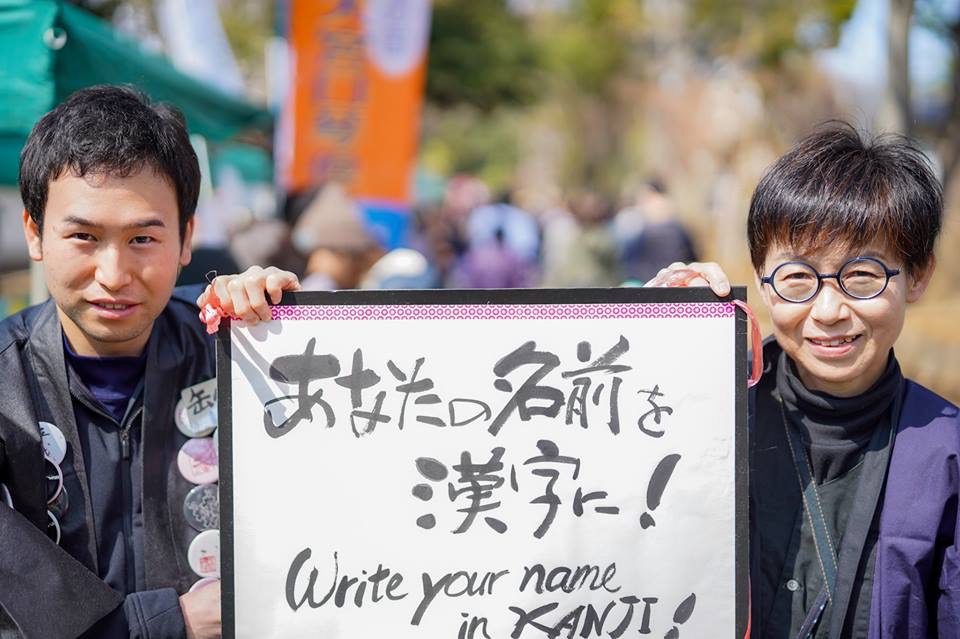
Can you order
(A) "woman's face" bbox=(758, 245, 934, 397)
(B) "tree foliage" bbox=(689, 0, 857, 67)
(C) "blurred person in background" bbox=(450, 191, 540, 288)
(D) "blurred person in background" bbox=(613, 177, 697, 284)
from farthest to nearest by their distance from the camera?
(B) "tree foliage" bbox=(689, 0, 857, 67), (D) "blurred person in background" bbox=(613, 177, 697, 284), (C) "blurred person in background" bbox=(450, 191, 540, 288), (A) "woman's face" bbox=(758, 245, 934, 397)

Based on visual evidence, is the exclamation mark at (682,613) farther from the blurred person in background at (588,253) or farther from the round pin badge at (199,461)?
the blurred person in background at (588,253)

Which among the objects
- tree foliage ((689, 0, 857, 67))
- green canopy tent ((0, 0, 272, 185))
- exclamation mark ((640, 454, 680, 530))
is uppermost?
tree foliage ((689, 0, 857, 67))

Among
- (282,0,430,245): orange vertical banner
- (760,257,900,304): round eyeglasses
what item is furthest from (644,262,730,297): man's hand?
(282,0,430,245): orange vertical banner

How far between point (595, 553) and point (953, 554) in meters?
0.71

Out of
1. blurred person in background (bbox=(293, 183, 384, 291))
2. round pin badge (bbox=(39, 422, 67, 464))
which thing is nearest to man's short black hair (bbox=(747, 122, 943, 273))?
round pin badge (bbox=(39, 422, 67, 464))

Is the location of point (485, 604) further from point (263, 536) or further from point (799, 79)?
point (799, 79)

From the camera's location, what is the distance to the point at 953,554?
1.91 m

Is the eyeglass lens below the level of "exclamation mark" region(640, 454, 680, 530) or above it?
above

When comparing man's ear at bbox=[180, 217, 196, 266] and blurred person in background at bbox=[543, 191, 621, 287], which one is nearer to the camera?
man's ear at bbox=[180, 217, 196, 266]

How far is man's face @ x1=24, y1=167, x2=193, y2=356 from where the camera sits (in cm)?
200

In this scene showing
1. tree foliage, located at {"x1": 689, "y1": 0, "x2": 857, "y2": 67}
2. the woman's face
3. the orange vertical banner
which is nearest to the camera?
the woman's face

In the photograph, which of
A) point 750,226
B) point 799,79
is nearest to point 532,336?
point 750,226

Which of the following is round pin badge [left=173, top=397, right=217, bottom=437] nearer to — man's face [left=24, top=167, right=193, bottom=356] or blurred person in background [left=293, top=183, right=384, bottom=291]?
man's face [left=24, top=167, right=193, bottom=356]

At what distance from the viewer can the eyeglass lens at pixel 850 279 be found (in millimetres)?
1984
